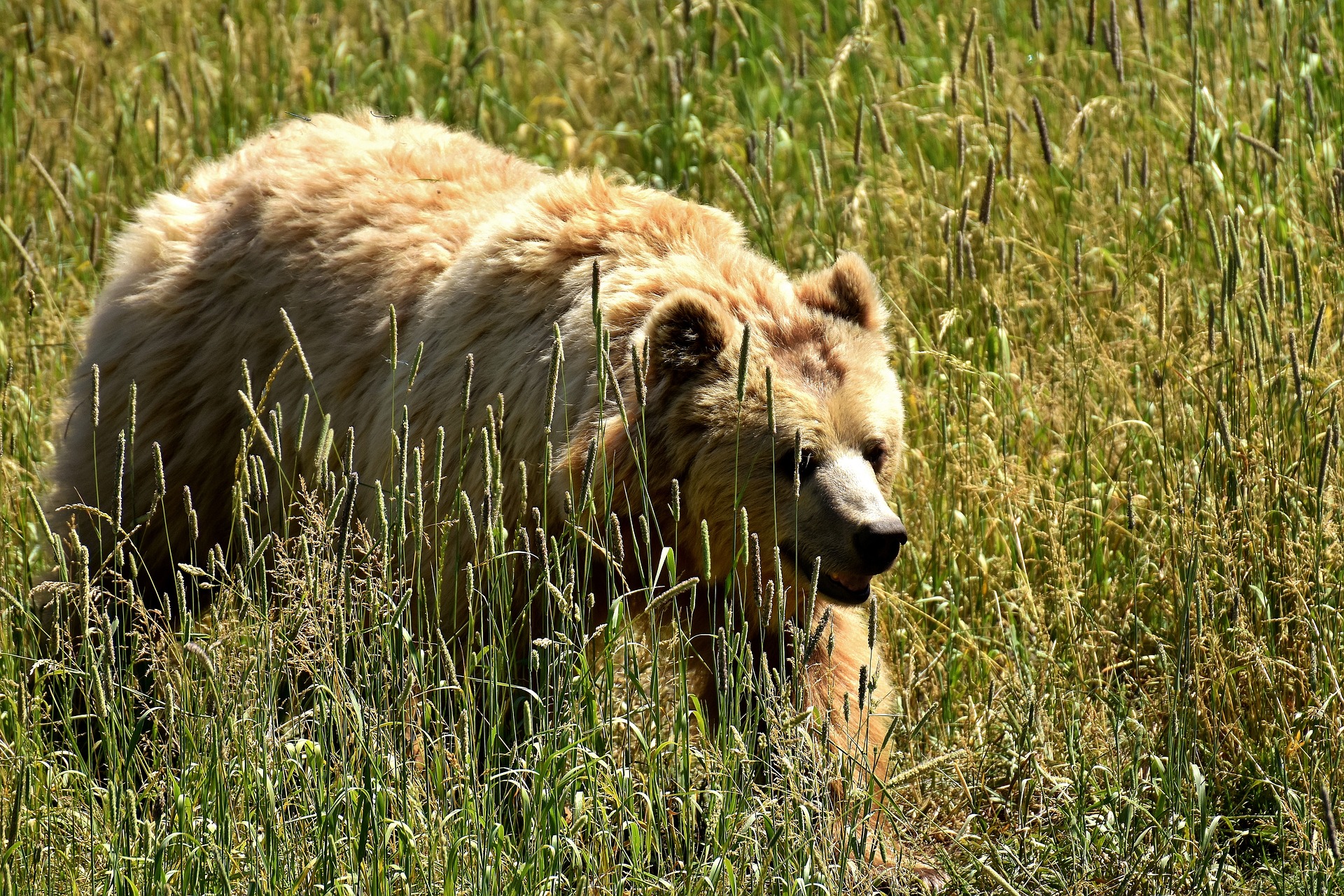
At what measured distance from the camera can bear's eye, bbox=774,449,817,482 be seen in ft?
12.4

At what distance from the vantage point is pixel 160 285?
475 cm

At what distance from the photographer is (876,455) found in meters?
4.02

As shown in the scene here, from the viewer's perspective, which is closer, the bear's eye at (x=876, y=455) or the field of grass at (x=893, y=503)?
the field of grass at (x=893, y=503)

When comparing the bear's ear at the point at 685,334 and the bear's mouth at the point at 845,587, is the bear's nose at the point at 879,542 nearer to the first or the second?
the bear's mouth at the point at 845,587

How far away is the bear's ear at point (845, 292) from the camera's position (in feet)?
13.6

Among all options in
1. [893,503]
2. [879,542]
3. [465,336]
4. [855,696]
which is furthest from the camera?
[893,503]

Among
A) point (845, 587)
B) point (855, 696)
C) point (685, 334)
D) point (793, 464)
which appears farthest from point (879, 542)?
point (855, 696)

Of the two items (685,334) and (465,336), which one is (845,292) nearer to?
(685,334)

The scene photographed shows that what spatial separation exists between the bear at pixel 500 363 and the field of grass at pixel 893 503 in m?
0.21

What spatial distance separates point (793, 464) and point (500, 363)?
86 centimetres

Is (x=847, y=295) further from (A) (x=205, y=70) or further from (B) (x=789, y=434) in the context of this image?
(A) (x=205, y=70)

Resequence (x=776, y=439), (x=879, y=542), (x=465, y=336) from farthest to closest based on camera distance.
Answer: (x=465, y=336) < (x=776, y=439) < (x=879, y=542)

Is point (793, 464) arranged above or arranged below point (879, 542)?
above

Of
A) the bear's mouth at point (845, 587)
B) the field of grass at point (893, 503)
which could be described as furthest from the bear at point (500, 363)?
the field of grass at point (893, 503)
